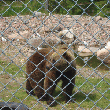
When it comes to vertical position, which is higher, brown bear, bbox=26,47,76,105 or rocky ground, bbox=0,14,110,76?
brown bear, bbox=26,47,76,105

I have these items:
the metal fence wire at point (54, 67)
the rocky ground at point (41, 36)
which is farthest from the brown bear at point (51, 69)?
the rocky ground at point (41, 36)

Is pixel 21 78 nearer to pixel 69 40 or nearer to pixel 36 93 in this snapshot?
pixel 36 93

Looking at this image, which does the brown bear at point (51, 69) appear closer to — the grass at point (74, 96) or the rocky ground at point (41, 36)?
the grass at point (74, 96)

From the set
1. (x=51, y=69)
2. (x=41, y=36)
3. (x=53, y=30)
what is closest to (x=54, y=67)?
(x=51, y=69)

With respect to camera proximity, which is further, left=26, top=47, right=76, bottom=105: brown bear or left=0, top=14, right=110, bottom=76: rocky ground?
left=0, top=14, right=110, bottom=76: rocky ground

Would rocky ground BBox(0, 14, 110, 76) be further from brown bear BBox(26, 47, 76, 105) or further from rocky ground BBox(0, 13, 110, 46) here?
brown bear BBox(26, 47, 76, 105)

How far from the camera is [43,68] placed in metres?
4.02

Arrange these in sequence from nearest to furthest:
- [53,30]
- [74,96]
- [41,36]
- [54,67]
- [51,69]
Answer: [54,67] → [51,69] → [74,96] → [41,36] → [53,30]

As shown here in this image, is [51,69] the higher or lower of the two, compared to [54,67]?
lower

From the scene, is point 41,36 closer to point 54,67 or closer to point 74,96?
point 74,96

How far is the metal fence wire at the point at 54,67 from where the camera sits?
232 centimetres

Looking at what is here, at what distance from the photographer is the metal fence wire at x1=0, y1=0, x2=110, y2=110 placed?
7.62 ft

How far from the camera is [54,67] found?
3.03 m

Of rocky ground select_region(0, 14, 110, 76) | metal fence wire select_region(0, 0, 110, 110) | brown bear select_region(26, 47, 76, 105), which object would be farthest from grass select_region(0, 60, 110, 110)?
rocky ground select_region(0, 14, 110, 76)
